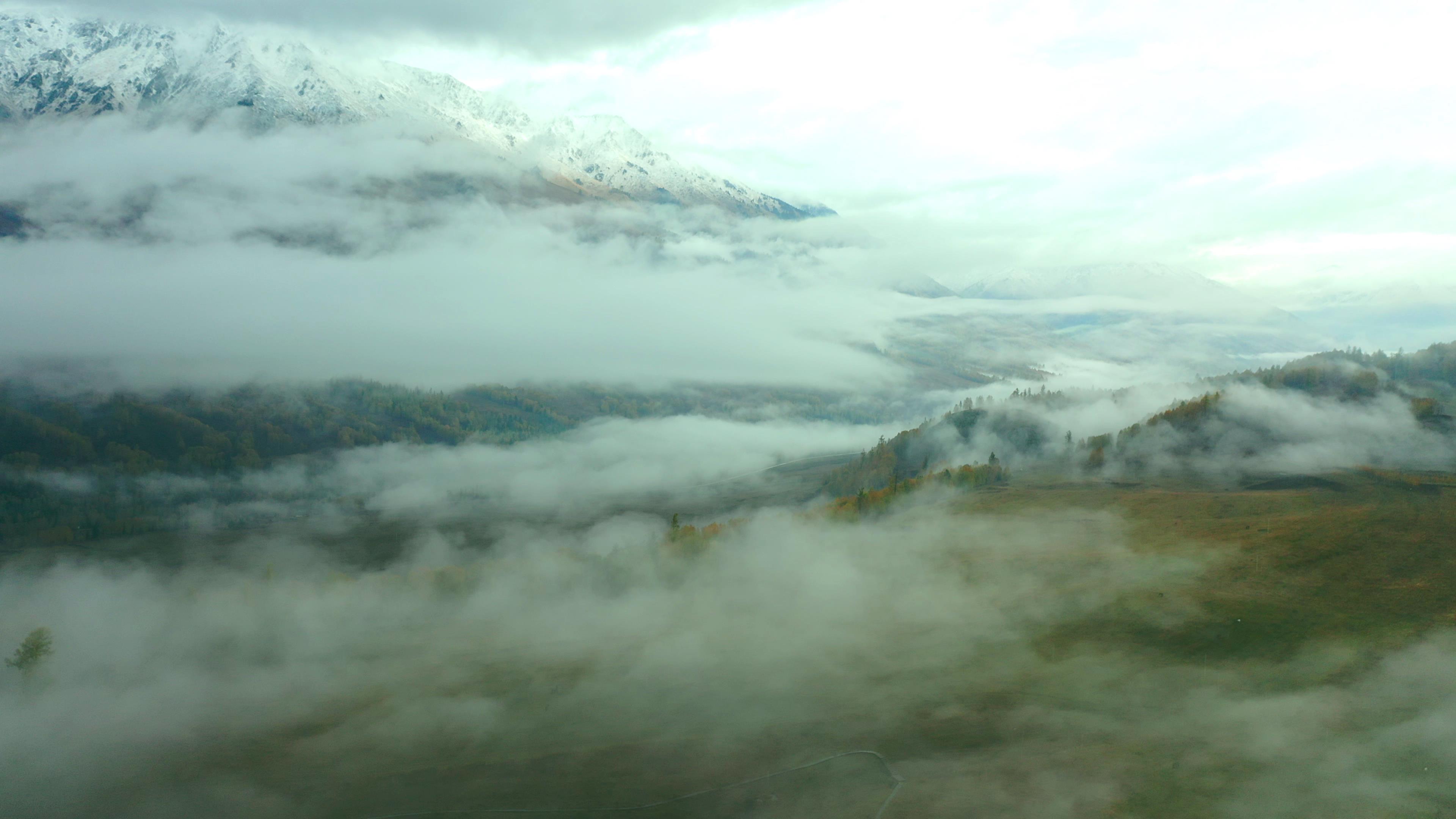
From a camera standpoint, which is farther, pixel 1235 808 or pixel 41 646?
pixel 41 646

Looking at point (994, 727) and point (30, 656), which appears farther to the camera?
point (30, 656)

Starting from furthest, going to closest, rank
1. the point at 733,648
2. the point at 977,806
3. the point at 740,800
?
the point at 733,648 → the point at 740,800 → the point at 977,806

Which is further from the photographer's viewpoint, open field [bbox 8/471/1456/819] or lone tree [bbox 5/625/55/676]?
lone tree [bbox 5/625/55/676]

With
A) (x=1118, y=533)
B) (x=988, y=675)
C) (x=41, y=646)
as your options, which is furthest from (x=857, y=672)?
(x=41, y=646)

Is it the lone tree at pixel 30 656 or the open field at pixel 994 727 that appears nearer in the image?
the open field at pixel 994 727

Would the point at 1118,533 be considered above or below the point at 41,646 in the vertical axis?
above

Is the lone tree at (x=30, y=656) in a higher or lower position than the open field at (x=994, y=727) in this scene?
lower

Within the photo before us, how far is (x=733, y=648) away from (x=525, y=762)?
51061mm

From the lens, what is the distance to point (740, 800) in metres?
95.6

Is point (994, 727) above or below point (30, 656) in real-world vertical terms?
above

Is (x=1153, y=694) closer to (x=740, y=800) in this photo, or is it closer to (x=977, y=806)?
(x=977, y=806)

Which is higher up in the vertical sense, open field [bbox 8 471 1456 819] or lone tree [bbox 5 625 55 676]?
open field [bbox 8 471 1456 819]

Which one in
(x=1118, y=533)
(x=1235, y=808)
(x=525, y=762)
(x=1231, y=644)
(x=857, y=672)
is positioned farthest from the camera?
(x=1118, y=533)

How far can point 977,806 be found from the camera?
3403 inches
